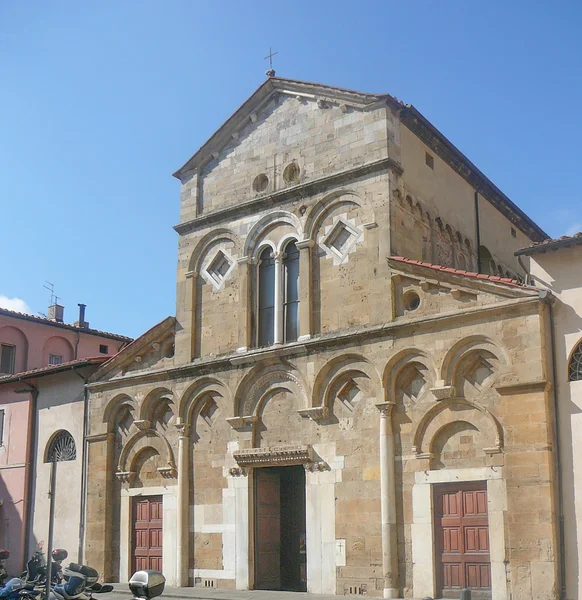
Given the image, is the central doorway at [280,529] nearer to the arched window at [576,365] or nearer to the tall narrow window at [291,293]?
the tall narrow window at [291,293]

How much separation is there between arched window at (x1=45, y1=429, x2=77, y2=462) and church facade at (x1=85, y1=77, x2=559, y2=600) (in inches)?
56.6

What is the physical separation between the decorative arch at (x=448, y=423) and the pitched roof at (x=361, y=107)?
7252mm

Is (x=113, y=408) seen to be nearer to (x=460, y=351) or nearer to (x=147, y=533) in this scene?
(x=147, y=533)

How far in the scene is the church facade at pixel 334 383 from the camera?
16.9m

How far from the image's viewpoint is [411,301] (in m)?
18.9

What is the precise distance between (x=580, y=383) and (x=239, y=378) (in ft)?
28.1

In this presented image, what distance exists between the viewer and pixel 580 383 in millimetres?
16172

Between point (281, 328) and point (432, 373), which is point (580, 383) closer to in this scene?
point (432, 373)

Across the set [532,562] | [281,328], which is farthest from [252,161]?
[532,562]

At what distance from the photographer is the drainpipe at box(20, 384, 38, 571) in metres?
25.9

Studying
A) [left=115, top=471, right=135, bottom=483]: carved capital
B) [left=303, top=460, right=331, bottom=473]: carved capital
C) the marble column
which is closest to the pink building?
[left=115, top=471, right=135, bottom=483]: carved capital

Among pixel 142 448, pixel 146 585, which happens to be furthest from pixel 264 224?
pixel 146 585

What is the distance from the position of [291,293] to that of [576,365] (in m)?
7.51

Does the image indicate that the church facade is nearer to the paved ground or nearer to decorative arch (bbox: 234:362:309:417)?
→ decorative arch (bbox: 234:362:309:417)
